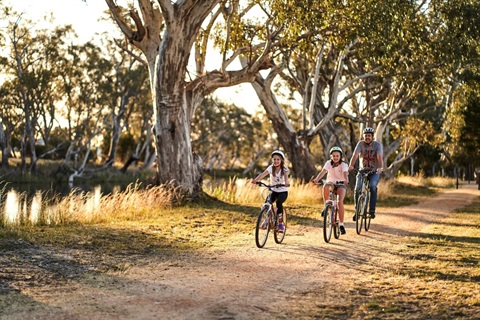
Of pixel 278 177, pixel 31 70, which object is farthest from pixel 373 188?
pixel 31 70

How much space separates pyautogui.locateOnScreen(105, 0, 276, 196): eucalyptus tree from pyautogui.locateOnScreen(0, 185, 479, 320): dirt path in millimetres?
7383

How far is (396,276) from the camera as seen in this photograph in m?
8.38

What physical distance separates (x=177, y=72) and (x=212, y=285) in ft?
36.3

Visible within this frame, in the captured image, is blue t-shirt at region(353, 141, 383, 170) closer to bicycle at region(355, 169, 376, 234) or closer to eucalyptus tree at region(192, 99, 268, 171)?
bicycle at region(355, 169, 376, 234)

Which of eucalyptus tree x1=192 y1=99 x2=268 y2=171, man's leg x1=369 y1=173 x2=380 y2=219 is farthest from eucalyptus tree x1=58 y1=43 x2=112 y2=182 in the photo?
man's leg x1=369 y1=173 x2=380 y2=219

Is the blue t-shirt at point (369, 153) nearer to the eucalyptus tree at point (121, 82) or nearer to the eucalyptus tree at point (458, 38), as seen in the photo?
the eucalyptus tree at point (458, 38)

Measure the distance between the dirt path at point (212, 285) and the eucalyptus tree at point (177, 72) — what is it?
7.38 m

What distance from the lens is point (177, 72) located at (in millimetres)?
17906

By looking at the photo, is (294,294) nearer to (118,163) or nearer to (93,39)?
(93,39)

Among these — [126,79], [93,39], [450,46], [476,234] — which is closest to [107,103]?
[126,79]

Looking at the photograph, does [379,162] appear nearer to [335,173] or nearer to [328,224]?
[335,173]

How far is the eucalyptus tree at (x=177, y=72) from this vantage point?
1747cm

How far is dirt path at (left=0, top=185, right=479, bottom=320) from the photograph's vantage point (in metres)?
6.31

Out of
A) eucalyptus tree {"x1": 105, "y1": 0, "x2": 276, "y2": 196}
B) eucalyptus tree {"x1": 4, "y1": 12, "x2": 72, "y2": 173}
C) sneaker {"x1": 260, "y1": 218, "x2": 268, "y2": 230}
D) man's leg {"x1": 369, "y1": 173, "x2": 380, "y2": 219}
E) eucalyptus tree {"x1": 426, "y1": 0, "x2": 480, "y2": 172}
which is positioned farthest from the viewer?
eucalyptus tree {"x1": 4, "y1": 12, "x2": 72, "y2": 173}
